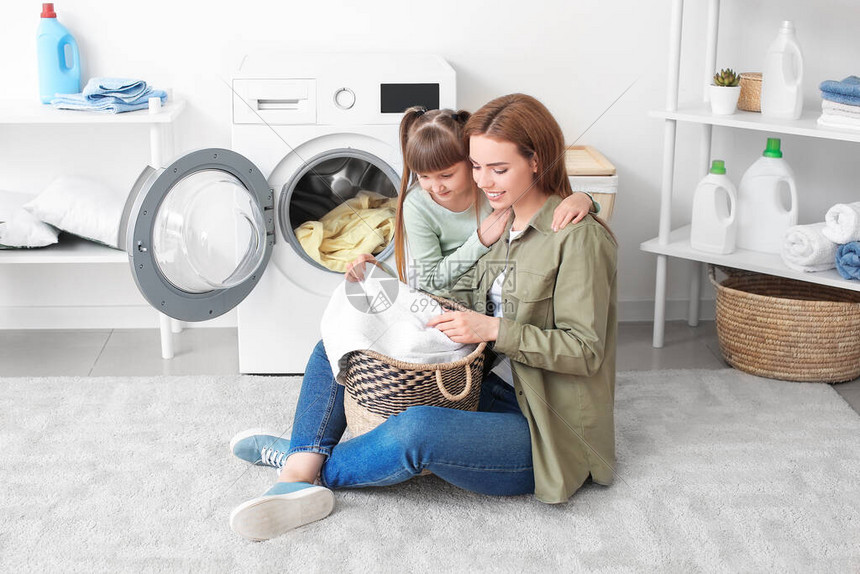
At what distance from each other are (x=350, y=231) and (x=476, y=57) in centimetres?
67

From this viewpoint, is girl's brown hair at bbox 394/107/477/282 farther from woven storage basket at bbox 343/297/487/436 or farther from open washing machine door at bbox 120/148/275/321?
open washing machine door at bbox 120/148/275/321

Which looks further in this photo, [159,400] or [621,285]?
[621,285]

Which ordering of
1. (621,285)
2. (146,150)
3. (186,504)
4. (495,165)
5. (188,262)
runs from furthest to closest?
(621,285), (146,150), (188,262), (186,504), (495,165)

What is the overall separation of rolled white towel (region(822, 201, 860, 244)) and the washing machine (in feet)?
3.26

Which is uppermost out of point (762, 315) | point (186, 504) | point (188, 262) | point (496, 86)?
point (496, 86)

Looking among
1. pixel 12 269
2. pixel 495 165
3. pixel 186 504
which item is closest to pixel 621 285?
pixel 495 165

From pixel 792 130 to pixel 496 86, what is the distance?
82 centimetres

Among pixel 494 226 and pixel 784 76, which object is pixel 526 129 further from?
pixel 784 76

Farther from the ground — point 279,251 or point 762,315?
point 279,251

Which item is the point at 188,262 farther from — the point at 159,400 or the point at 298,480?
the point at 298,480

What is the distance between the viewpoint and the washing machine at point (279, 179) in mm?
2342

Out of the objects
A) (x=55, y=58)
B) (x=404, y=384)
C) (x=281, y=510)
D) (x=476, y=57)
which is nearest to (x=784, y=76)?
(x=476, y=57)

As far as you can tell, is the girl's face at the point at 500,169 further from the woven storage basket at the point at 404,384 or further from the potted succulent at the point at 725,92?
the potted succulent at the point at 725,92

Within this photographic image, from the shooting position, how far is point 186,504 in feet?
6.32
